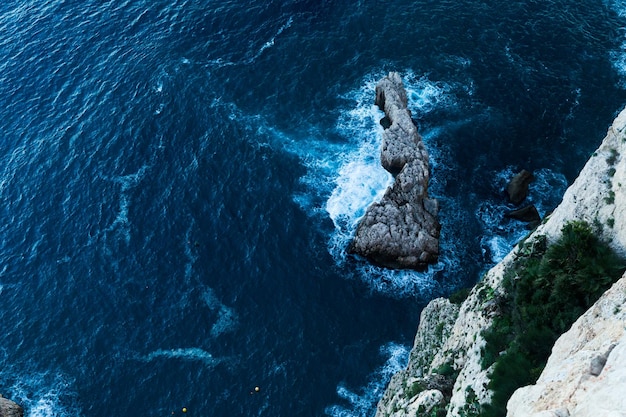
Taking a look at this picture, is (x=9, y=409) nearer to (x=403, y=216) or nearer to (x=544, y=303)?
(x=403, y=216)

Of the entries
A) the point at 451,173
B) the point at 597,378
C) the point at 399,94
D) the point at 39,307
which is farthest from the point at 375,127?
the point at 597,378

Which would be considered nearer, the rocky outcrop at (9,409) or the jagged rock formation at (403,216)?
the rocky outcrop at (9,409)

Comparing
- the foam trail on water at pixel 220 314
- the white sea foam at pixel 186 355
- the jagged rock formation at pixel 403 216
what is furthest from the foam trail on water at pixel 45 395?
the jagged rock formation at pixel 403 216

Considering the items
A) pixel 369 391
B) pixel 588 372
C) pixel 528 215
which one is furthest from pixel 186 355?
pixel 588 372

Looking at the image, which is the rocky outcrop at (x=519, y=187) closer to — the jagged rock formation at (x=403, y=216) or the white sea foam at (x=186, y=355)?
the jagged rock formation at (x=403, y=216)

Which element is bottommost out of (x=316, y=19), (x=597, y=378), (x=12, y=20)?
(x=316, y=19)

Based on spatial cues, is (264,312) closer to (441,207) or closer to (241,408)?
(241,408)

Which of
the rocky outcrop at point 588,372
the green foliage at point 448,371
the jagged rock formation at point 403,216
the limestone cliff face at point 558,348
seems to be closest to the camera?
the rocky outcrop at point 588,372
